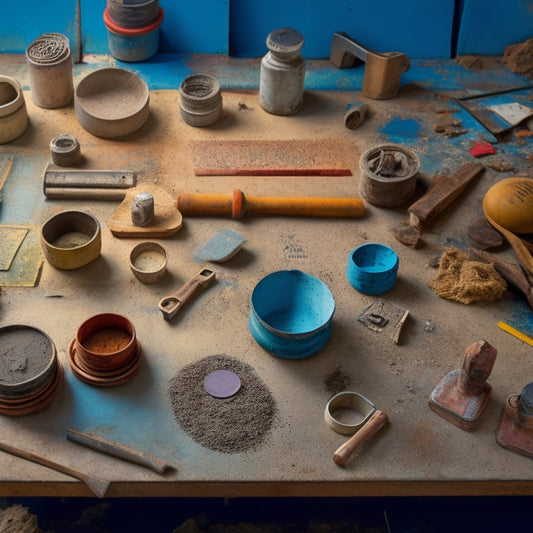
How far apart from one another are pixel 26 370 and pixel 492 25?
5.07 metres

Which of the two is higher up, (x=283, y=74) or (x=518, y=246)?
(x=283, y=74)

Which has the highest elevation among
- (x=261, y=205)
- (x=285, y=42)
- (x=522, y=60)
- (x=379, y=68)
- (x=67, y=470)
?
(x=285, y=42)

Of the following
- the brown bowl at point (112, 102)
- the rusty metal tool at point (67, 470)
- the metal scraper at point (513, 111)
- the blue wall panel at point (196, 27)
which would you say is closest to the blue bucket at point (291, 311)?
the rusty metal tool at point (67, 470)

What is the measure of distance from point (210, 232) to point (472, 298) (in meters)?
1.72

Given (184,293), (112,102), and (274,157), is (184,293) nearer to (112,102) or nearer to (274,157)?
(274,157)

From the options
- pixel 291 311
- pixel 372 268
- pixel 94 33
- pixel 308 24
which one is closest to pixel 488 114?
pixel 308 24

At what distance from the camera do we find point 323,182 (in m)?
5.09

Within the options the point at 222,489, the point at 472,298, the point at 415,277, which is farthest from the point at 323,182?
the point at 222,489

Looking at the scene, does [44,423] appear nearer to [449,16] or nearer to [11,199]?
[11,199]

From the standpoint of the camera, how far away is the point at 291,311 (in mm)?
4145

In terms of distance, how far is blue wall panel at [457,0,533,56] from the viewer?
6.24 m

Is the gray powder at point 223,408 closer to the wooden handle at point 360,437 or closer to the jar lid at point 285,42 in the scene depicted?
the wooden handle at point 360,437

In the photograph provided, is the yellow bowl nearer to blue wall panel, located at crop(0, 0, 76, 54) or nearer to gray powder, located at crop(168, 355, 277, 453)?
gray powder, located at crop(168, 355, 277, 453)

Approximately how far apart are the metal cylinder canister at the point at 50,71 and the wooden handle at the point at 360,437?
3597 millimetres
